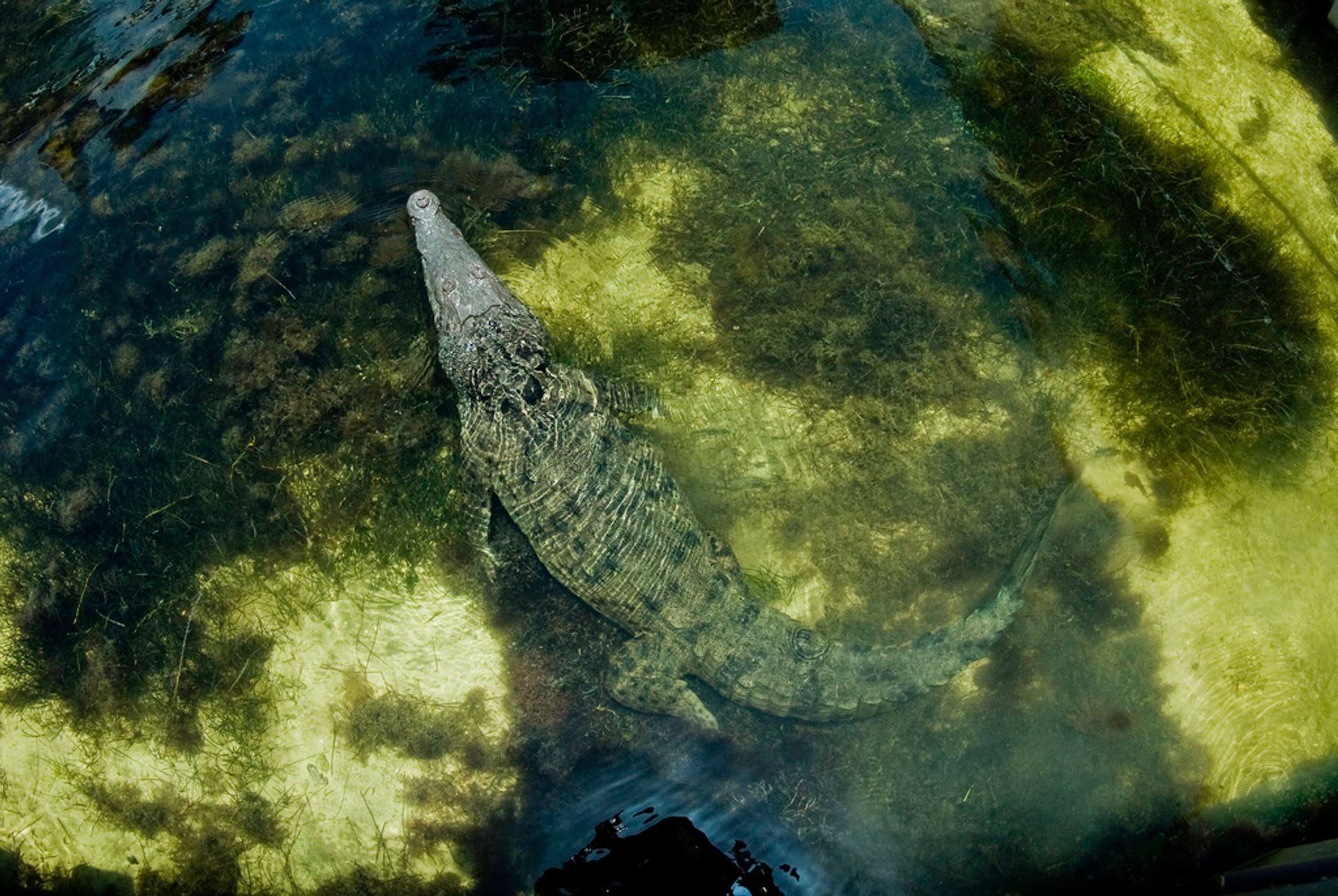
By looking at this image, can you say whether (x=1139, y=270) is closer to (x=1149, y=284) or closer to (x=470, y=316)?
(x=1149, y=284)

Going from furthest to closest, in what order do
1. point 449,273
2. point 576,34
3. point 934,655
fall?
point 576,34
point 449,273
point 934,655

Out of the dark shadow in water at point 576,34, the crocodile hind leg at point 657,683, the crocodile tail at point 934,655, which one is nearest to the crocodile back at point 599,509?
the crocodile hind leg at point 657,683

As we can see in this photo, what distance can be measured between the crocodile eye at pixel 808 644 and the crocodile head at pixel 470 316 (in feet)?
8.23

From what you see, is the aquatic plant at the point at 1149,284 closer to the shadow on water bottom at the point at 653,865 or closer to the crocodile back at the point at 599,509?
the crocodile back at the point at 599,509

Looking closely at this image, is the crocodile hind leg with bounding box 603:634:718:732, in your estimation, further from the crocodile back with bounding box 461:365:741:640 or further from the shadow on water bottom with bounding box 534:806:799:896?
the shadow on water bottom with bounding box 534:806:799:896

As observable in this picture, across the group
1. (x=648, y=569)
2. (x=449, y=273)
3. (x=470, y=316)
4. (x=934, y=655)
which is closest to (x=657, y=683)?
(x=648, y=569)

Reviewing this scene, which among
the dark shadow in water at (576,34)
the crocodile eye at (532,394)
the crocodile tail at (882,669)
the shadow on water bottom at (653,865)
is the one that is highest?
the dark shadow in water at (576,34)

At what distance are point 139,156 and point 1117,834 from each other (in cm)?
839

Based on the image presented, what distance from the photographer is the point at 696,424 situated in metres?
5.57

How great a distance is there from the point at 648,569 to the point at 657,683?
2.43 feet

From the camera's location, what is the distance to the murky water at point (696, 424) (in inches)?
196

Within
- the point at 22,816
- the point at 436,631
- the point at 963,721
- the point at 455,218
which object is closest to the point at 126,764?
the point at 22,816

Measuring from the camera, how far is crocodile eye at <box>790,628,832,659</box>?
505 cm

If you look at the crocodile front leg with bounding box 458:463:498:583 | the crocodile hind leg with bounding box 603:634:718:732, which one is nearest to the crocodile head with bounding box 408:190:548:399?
the crocodile front leg with bounding box 458:463:498:583
